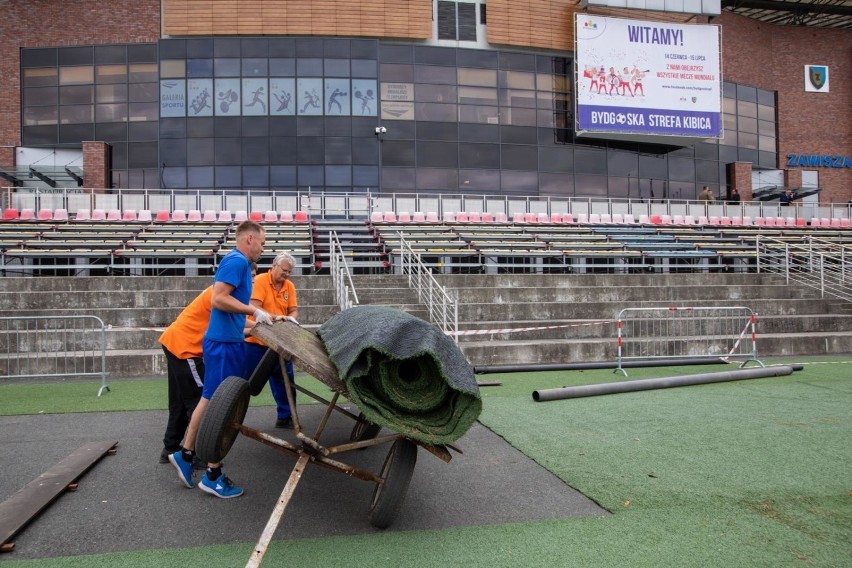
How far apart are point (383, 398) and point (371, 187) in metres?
21.0

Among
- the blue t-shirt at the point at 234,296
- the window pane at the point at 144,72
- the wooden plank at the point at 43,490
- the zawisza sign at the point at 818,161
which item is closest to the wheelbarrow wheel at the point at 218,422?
the blue t-shirt at the point at 234,296

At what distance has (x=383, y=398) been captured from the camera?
11.2 feet

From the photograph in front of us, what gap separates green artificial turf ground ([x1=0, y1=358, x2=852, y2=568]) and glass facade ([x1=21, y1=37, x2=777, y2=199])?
1725 centimetres

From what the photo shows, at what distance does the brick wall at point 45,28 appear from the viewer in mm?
24047

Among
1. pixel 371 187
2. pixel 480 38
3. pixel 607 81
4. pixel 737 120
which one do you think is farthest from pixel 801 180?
pixel 371 187

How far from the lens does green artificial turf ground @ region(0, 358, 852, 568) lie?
3094 millimetres

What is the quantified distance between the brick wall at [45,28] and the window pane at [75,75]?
110cm

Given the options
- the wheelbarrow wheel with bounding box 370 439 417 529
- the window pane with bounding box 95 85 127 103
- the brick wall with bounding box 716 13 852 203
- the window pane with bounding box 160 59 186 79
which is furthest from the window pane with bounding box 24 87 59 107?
the brick wall with bounding box 716 13 852 203

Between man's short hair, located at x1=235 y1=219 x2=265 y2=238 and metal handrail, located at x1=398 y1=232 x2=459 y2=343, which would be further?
metal handrail, located at x1=398 y1=232 x2=459 y2=343

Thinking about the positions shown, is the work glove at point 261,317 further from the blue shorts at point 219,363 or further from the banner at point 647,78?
the banner at point 647,78

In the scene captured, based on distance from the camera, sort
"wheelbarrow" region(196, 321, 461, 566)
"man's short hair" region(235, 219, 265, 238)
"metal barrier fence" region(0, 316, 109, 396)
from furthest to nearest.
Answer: "metal barrier fence" region(0, 316, 109, 396)
"man's short hair" region(235, 219, 265, 238)
"wheelbarrow" region(196, 321, 461, 566)

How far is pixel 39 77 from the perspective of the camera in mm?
24188

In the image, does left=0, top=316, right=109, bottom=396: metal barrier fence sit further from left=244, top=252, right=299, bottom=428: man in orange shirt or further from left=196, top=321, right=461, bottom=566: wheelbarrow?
left=196, top=321, right=461, bottom=566: wheelbarrow

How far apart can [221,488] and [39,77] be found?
87.6 feet
